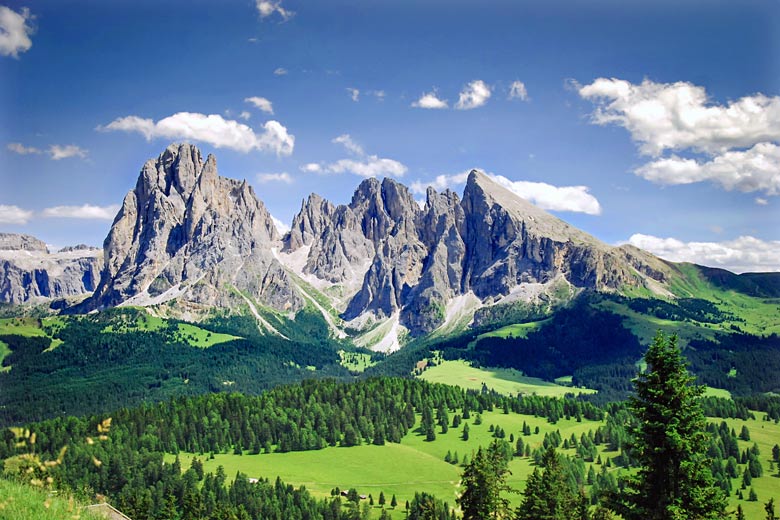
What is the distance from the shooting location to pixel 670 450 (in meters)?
22.5

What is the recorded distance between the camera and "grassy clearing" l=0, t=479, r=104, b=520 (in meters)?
14.2

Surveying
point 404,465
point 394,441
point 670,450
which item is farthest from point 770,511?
point 394,441

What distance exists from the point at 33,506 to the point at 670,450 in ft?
70.2

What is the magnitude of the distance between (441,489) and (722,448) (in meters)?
82.3

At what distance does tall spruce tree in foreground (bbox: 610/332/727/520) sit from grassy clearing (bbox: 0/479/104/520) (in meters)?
19.3

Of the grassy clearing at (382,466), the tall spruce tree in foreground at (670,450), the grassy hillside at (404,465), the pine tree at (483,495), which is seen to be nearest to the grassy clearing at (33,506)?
the tall spruce tree in foreground at (670,450)

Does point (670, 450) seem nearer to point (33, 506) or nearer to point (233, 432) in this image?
point (33, 506)

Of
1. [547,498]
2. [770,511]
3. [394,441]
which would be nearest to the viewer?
[547,498]

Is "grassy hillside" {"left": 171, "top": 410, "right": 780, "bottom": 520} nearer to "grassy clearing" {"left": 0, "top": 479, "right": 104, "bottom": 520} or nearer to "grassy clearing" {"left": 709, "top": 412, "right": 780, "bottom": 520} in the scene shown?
"grassy clearing" {"left": 709, "top": 412, "right": 780, "bottom": 520}

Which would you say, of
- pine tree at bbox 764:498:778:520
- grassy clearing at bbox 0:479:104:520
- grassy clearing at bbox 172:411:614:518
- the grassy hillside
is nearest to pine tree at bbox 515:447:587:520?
pine tree at bbox 764:498:778:520

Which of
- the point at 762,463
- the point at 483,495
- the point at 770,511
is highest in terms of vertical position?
the point at 483,495

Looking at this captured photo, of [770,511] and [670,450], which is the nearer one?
[670,450]

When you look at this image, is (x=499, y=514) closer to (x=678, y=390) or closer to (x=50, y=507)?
(x=678, y=390)

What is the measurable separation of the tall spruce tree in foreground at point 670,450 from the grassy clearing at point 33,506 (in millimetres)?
19303
